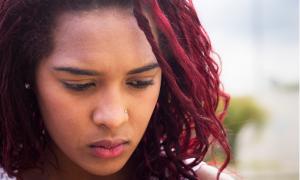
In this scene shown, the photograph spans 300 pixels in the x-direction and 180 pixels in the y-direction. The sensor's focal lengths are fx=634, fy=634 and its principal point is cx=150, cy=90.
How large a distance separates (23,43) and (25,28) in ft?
0.13

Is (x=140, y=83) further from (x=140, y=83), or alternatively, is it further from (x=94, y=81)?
(x=94, y=81)

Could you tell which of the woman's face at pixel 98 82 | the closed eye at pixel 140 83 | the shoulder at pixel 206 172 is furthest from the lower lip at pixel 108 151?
the shoulder at pixel 206 172

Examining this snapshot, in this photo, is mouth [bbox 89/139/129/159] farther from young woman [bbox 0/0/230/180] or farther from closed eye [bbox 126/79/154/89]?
closed eye [bbox 126/79/154/89]

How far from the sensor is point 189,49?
1.66 m

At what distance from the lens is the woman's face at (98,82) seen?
147 centimetres

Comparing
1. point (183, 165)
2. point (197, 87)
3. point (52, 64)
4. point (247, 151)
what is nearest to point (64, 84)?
point (52, 64)

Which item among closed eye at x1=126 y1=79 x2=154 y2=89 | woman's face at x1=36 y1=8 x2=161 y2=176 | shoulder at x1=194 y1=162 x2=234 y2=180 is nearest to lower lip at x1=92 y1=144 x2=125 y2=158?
woman's face at x1=36 y1=8 x2=161 y2=176

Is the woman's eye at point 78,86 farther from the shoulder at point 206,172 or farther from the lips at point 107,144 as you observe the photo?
the shoulder at point 206,172

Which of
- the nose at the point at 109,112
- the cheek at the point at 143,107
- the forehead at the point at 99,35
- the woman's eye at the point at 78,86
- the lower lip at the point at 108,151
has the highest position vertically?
the forehead at the point at 99,35

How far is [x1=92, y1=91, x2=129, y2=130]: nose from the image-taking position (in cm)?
147

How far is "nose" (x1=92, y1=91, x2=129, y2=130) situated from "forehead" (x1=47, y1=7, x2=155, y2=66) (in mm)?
101

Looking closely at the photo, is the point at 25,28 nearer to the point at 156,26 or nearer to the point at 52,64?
the point at 52,64

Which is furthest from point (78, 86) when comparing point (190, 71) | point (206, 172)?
point (206, 172)

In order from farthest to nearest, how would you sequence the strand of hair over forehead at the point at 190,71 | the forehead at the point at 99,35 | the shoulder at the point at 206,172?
the shoulder at the point at 206,172 → the strand of hair over forehead at the point at 190,71 → the forehead at the point at 99,35
